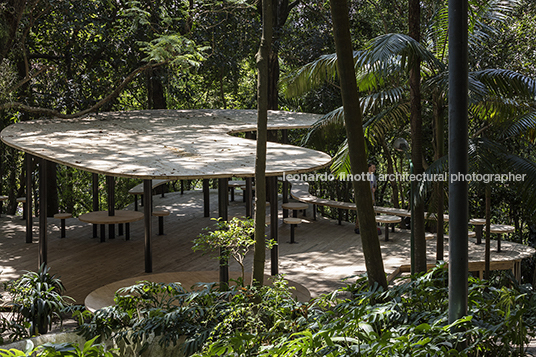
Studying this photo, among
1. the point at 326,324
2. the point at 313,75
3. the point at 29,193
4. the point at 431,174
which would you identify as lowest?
the point at 326,324

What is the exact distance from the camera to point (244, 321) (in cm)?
383

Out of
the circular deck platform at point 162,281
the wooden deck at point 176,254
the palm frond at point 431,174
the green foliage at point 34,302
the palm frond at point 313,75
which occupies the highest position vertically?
the palm frond at point 313,75

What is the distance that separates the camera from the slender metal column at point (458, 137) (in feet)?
9.33

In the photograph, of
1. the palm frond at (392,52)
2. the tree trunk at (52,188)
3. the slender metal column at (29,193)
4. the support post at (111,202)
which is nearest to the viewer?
the palm frond at (392,52)

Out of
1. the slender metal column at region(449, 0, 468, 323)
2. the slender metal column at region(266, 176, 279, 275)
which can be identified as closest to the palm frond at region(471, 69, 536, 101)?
the slender metal column at region(266, 176, 279, 275)

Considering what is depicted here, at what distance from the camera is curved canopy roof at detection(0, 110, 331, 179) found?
225 inches

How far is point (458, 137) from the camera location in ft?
9.39

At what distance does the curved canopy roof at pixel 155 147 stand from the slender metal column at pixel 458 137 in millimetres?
2891

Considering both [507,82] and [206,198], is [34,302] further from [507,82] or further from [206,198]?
[206,198]

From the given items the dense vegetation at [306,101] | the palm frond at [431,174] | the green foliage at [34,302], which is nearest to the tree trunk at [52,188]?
the dense vegetation at [306,101]

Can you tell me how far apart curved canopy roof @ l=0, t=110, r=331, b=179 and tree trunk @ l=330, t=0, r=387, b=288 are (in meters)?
1.84

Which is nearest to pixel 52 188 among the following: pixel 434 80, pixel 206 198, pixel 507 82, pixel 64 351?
pixel 206 198

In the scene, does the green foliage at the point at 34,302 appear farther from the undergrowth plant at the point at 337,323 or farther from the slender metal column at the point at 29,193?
the slender metal column at the point at 29,193

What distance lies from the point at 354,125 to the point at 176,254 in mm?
6238
